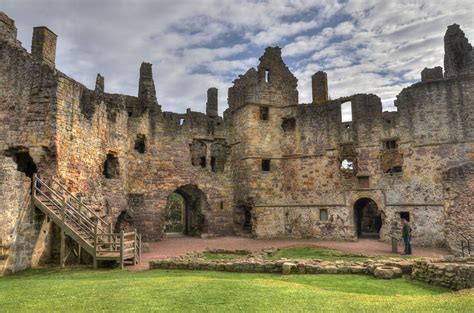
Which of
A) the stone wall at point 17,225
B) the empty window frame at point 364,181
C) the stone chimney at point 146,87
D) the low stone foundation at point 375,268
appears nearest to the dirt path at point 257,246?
the empty window frame at point 364,181

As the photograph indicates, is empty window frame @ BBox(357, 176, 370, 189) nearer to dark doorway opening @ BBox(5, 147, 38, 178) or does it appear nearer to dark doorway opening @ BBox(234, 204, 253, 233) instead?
dark doorway opening @ BBox(234, 204, 253, 233)

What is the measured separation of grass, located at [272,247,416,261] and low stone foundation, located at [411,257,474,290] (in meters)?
Answer: 4.38

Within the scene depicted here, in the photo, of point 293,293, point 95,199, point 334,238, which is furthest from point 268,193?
point 293,293

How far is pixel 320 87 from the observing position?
24500 mm

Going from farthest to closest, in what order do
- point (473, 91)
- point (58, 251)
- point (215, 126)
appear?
point (215, 126) → point (473, 91) → point (58, 251)

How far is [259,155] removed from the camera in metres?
23.4

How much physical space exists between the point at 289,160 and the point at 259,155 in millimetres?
2033

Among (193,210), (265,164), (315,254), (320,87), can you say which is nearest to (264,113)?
(265,164)

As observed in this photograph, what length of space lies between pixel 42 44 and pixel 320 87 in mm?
16765

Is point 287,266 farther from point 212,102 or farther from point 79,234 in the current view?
point 212,102

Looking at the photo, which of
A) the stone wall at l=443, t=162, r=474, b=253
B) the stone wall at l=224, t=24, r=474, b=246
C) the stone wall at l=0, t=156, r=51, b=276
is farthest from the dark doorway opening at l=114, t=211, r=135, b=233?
the stone wall at l=443, t=162, r=474, b=253

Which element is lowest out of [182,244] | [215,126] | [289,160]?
[182,244]

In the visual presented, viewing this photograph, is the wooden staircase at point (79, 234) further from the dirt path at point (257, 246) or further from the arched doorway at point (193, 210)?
the arched doorway at point (193, 210)

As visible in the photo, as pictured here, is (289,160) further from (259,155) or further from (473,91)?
(473,91)
